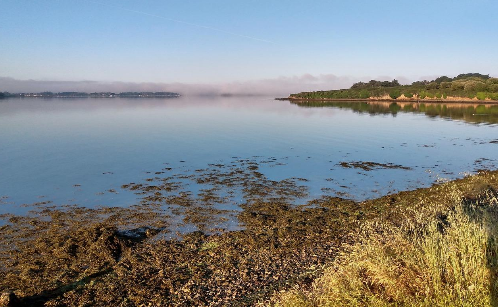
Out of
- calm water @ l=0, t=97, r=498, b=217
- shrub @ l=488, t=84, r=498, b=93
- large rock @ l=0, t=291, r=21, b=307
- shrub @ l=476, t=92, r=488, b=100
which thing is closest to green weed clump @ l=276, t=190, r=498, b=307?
large rock @ l=0, t=291, r=21, b=307

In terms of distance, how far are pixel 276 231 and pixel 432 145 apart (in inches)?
1083

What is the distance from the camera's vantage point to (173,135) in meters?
39.4

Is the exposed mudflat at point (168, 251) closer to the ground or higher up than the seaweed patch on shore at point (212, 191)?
closer to the ground

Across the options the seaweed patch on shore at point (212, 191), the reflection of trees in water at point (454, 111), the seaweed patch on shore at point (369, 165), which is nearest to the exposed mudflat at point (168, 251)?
the seaweed patch on shore at point (212, 191)

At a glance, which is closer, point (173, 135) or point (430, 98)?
point (173, 135)

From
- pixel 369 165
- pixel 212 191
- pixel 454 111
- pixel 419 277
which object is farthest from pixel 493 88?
pixel 419 277

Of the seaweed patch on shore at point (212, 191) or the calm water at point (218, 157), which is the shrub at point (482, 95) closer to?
the calm water at point (218, 157)

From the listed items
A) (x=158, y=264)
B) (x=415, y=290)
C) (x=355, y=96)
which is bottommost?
(x=158, y=264)

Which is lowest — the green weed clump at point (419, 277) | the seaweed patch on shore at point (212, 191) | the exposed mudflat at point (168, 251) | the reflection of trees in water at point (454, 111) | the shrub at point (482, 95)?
the exposed mudflat at point (168, 251)

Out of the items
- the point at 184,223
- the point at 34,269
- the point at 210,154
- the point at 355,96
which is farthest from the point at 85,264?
the point at 355,96

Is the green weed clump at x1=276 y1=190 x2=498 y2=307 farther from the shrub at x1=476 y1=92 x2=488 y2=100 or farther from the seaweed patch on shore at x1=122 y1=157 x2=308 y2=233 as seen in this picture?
the shrub at x1=476 y1=92 x2=488 y2=100

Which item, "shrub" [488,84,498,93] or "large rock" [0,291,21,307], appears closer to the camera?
"large rock" [0,291,21,307]

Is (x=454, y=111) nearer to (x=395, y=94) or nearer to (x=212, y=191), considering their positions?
(x=395, y=94)

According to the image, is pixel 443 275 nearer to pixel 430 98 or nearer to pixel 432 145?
pixel 432 145
